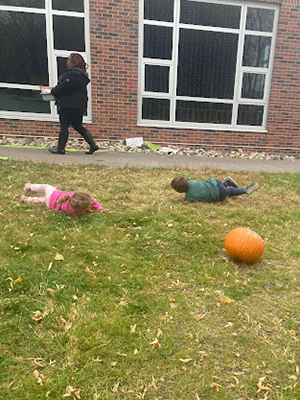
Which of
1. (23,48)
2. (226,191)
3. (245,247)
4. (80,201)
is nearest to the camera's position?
(245,247)

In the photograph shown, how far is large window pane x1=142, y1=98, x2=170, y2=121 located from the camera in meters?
8.73

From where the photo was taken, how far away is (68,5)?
788 centimetres

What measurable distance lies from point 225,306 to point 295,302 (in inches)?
20.2

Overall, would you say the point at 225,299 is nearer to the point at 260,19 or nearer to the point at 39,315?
the point at 39,315

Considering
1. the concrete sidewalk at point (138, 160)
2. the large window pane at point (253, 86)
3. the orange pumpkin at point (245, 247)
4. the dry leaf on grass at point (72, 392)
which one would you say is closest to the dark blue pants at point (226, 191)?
the orange pumpkin at point (245, 247)

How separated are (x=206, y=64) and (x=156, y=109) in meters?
1.80

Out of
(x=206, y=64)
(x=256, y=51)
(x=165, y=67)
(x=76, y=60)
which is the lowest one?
(x=76, y=60)

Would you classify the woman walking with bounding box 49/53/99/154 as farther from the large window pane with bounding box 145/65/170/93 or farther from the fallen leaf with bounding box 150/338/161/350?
the fallen leaf with bounding box 150/338/161/350

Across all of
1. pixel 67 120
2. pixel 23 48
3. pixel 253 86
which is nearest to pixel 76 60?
pixel 67 120

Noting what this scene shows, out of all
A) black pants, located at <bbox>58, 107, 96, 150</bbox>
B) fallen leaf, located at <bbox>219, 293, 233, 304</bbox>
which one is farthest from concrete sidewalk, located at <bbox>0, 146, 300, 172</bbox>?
fallen leaf, located at <bbox>219, 293, 233, 304</bbox>

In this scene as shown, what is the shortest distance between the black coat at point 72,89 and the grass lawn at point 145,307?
131 inches

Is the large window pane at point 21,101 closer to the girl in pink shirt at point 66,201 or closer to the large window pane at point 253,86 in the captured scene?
the girl in pink shirt at point 66,201

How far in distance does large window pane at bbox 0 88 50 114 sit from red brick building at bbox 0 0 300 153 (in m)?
0.02

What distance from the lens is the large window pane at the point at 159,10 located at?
8.09m
